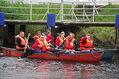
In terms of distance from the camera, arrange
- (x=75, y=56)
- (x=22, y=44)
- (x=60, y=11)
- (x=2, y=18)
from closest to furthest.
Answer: (x=75, y=56) → (x=22, y=44) → (x=60, y=11) → (x=2, y=18)

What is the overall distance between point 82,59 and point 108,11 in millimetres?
9418

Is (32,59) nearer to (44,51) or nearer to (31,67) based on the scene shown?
(44,51)

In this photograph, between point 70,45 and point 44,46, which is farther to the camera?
point 44,46

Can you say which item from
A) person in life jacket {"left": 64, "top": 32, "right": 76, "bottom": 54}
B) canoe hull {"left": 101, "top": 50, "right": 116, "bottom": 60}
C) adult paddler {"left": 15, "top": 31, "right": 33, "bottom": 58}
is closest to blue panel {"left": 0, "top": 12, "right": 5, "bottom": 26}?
adult paddler {"left": 15, "top": 31, "right": 33, "bottom": 58}

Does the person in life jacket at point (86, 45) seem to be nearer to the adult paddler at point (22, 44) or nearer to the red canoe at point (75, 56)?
the red canoe at point (75, 56)

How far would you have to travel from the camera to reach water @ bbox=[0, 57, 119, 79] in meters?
13.7

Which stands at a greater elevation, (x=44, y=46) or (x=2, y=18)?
(x=2, y=18)

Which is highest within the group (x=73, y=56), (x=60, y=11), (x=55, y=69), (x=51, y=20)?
(x=60, y=11)

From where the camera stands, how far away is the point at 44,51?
61.0 ft

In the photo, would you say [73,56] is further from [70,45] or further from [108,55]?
[108,55]

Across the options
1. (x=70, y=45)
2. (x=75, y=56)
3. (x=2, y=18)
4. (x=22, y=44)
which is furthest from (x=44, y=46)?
(x=2, y=18)

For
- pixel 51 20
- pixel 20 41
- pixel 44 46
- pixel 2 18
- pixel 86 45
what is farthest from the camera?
pixel 2 18

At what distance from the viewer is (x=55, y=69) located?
15227 mm

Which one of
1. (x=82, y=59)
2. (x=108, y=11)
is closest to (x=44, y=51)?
(x=82, y=59)
